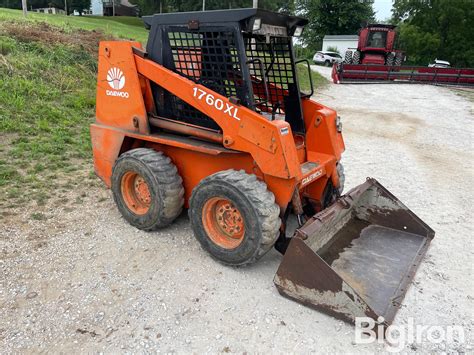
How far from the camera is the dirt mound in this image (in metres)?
9.95

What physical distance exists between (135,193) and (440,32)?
40897 millimetres

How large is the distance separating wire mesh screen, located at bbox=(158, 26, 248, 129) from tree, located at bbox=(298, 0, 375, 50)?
4472cm

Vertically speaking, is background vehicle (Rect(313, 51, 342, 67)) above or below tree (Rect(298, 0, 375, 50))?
below

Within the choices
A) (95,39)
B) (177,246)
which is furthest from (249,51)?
(95,39)

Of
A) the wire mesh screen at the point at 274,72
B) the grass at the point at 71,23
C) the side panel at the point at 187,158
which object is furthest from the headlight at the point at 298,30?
the grass at the point at 71,23

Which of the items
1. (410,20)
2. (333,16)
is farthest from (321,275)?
(333,16)

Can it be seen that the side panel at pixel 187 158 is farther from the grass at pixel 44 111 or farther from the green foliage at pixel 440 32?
the green foliage at pixel 440 32

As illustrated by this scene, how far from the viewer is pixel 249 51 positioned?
3760 millimetres

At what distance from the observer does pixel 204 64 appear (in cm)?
377

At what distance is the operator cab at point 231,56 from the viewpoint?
3441 mm

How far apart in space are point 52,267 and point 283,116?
285 cm

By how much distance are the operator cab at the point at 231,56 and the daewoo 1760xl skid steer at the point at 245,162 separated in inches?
0.5

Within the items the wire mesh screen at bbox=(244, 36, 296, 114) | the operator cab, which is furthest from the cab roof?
the wire mesh screen at bbox=(244, 36, 296, 114)

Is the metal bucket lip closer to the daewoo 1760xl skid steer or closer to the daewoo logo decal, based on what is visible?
the daewoo 1760xl skid steer
